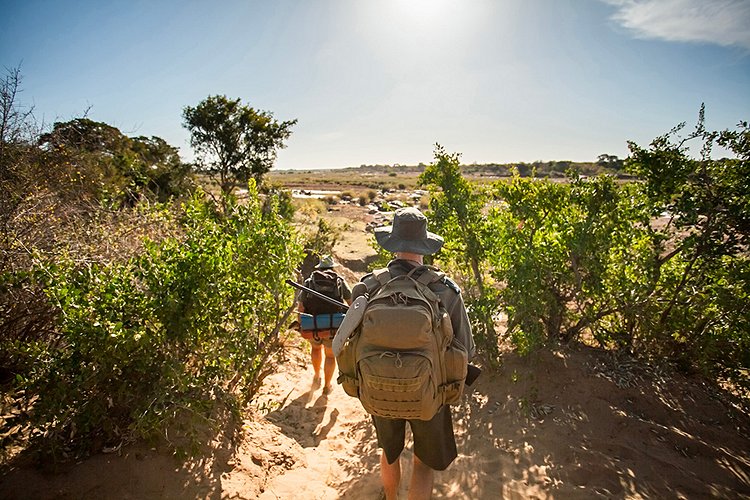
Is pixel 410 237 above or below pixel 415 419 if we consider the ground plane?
above

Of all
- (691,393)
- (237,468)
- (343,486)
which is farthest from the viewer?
(691,393)

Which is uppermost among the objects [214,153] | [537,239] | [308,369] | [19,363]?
[214,153]

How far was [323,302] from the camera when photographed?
454 centimetres

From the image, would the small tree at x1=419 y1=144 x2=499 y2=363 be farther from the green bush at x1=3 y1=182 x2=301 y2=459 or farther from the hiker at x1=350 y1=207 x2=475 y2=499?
the green bush at x1=3 y1=182 x2=301 y2=459

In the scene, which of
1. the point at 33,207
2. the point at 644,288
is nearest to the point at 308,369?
the point at 33,207

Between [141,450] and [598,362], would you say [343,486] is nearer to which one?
[141,450]

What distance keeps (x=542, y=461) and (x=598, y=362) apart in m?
1.90

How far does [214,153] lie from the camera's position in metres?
17.4

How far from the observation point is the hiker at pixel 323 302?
449 centimetres

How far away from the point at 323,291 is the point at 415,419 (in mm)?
2480

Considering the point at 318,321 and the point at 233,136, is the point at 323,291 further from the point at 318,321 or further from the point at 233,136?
the point at 233,136

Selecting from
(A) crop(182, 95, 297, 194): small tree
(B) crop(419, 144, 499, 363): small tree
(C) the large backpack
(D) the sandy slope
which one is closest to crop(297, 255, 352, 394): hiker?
(D) the sandy slope

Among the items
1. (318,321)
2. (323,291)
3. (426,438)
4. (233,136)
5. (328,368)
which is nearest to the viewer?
(426,438)

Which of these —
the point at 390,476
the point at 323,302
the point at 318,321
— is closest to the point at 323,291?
the point at 323,302
